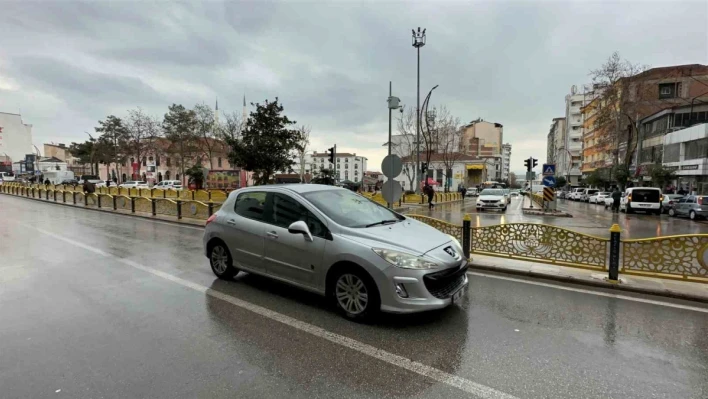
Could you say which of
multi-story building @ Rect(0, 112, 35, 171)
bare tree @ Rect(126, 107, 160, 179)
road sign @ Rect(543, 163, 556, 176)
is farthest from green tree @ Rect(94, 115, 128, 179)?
multi-story building @ Rect(0, 112, 35, 171)

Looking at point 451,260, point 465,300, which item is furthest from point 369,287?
point 465,300

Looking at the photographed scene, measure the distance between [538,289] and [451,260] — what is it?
2.37 metres

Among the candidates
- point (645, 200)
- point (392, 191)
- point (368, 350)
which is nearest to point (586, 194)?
point (645, 200)

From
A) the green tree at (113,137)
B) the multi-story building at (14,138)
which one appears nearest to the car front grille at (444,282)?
the green tree at (113,137)

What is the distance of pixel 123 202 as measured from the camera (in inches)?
762

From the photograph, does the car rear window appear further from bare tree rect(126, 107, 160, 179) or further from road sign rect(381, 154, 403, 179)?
bare tree rect(126, 107, 160, 179)

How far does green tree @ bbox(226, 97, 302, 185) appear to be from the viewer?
29.2 meters

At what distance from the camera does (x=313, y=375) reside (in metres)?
3.12

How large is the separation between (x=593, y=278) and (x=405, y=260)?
4058mm

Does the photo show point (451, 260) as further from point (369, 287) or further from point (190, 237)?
point (190, 237)

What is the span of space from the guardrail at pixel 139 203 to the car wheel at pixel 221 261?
8.02 metres

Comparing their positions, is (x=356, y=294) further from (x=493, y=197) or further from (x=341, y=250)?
(x=493, y=197)

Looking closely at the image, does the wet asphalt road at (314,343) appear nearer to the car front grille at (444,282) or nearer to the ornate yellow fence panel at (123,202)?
the car front grille at (444,282)

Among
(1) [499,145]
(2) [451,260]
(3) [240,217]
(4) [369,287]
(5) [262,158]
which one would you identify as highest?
(1) [499,145]
